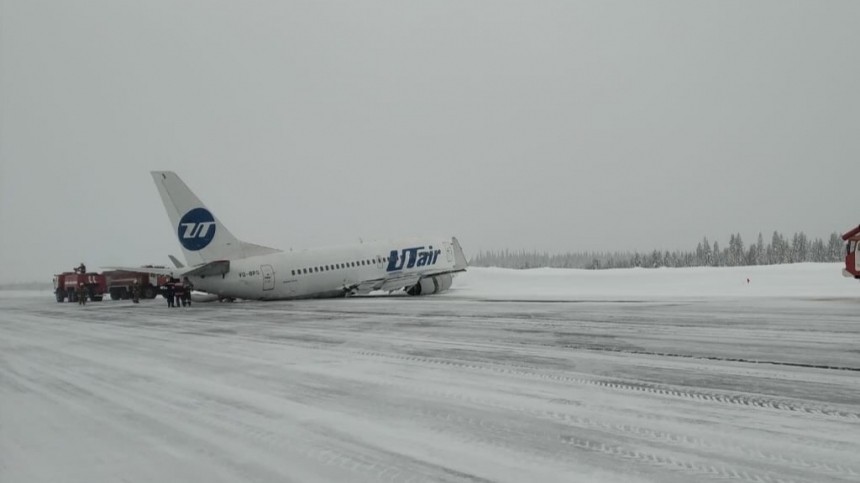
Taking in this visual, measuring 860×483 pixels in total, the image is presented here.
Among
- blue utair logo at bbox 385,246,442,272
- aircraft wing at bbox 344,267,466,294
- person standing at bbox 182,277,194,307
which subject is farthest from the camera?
blue utair logo at bbox 385,246,442,272

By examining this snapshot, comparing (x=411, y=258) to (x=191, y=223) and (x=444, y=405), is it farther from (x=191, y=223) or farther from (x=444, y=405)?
(x=444, y=405)

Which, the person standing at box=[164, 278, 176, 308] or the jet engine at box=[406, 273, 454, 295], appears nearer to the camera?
the person standing at box=[164, 278, 176, 308]

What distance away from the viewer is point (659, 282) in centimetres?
4591

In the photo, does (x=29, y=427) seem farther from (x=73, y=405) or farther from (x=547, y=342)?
(x=547, y=342)

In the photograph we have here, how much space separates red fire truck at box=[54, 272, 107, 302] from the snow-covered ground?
37043 millimetres

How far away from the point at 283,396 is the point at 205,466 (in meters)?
3.06

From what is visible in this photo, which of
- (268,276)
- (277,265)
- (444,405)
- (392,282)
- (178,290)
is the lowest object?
(444,405)

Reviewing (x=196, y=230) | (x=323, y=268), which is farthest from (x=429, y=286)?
(x=196, y=230)

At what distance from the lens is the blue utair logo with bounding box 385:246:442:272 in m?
41.5

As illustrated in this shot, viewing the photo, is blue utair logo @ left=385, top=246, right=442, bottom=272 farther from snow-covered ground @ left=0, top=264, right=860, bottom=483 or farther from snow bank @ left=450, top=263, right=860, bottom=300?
snow-covered ground @ left=0, top=264, right=860, bottom=483

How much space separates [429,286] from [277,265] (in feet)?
33.9

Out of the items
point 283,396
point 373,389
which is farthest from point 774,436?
point 283,396

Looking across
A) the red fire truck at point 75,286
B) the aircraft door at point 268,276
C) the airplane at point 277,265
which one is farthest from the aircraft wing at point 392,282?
the red fire truck at point 75,286

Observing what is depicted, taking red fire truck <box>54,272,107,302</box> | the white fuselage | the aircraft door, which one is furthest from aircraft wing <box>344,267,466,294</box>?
red fire truck <box>54,272,107,302</box>
